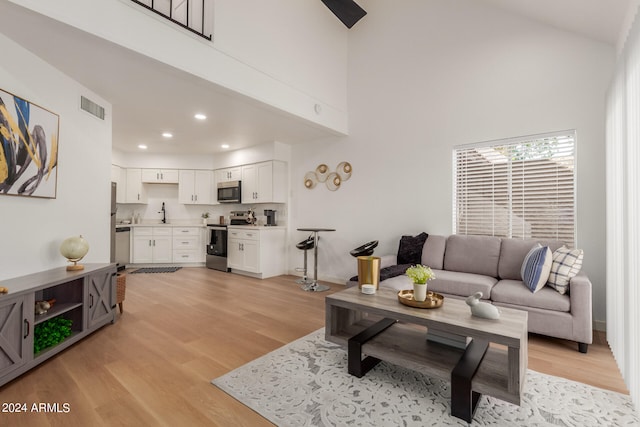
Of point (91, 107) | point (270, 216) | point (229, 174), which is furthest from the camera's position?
point (229, 174)

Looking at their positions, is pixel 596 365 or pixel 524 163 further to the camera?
pixel 524 163

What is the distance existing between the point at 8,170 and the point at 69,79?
4.08ft

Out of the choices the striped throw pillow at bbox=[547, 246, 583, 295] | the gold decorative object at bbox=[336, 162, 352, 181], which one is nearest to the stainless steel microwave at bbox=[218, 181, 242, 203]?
the gold decorative object at bbox=[336, 162, 352, 181]

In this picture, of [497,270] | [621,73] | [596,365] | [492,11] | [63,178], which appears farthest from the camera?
[492,11]

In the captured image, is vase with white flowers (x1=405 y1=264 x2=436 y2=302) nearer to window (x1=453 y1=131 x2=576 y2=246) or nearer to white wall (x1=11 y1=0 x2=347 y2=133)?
window (x1=453 y1=131 x2=576 y2=246)

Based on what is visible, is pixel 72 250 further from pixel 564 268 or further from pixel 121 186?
pixel 564 268

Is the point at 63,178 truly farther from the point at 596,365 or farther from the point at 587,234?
the point at 587,234

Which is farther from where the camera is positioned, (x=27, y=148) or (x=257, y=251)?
(x=257, y=251)

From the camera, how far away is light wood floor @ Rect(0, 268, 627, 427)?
1.75 m

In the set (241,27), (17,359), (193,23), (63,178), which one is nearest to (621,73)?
(241,27)

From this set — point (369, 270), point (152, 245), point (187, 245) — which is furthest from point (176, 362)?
point (152, 245)

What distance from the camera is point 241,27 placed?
343cm

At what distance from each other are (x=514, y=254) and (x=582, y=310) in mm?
861

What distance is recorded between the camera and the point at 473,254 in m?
3.60
